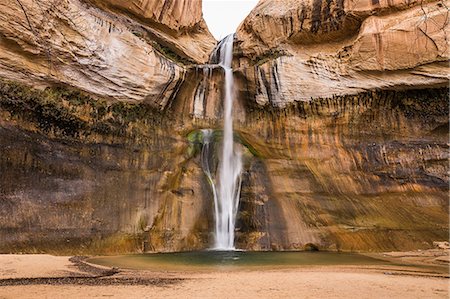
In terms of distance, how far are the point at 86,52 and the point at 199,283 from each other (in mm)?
9856

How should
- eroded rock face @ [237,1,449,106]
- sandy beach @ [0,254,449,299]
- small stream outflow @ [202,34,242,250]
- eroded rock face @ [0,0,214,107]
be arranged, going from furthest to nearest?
small stream outflow @ [202,34,242,250], eroded rock face @ [237,1,449,106], eroded rock face @ [0,0,214,107], sandy beach @ [0,254,449,299]

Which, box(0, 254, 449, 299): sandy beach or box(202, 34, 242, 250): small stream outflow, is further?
box(202, 34, 242, 250): small stream outflow

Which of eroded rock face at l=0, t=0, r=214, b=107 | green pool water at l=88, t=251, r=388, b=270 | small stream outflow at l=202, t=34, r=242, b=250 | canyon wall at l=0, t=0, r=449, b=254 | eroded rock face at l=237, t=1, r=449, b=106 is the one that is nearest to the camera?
green pool water at l=88, t=251, r=388, b=270

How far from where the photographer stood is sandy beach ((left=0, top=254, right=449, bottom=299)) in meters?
5.14

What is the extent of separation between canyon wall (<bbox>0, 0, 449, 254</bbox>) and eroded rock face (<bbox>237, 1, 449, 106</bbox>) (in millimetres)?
54

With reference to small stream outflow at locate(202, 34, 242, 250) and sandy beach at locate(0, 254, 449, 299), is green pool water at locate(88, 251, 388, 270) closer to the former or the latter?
sandy beach at locate(0, 254, 449, 299)

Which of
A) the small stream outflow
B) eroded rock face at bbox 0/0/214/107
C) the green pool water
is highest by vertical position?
eroded rock face at bbox 0/0/214/107

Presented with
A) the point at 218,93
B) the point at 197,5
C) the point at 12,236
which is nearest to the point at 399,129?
the point at 218,93

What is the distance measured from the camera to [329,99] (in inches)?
580

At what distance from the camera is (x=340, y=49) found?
48.4ft

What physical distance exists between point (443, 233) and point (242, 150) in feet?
28.7

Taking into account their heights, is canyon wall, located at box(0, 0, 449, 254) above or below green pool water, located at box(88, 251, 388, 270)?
above

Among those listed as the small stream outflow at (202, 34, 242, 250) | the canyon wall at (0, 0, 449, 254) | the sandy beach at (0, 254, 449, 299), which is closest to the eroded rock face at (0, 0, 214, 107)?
the canyon wall at (0, 0, 449, 254)

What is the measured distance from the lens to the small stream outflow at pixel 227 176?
1580cm
